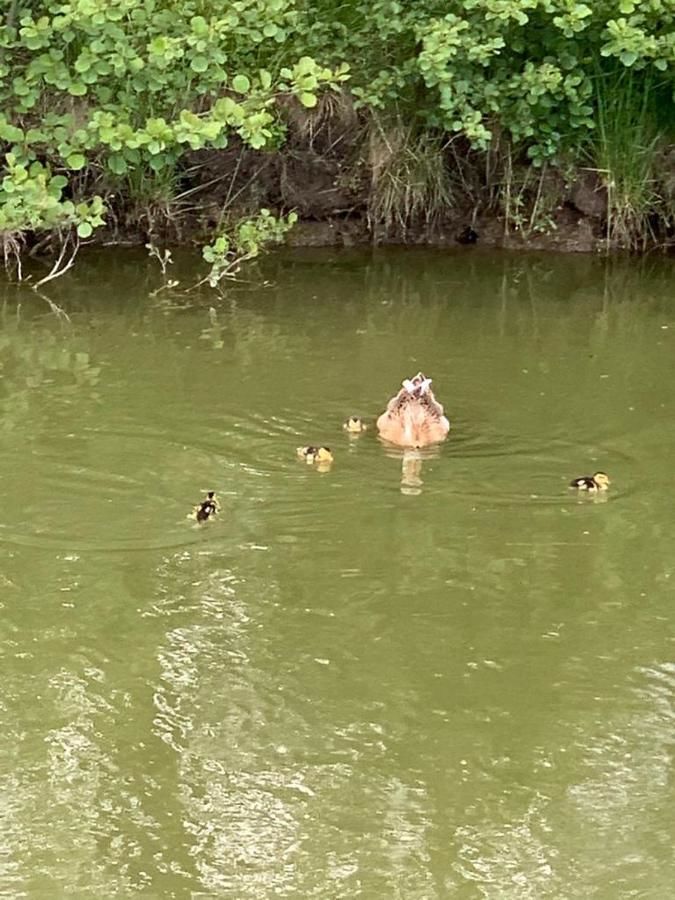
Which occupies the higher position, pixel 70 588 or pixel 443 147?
pixel 443 147

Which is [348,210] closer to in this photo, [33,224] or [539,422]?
[33,224]

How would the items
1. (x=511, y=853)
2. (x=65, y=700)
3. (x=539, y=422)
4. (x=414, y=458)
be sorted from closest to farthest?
(x=511, y=853)
(x=65, y=700)
(x=414, y=458)
(x=539, y=422)

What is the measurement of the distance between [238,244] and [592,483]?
183 inches

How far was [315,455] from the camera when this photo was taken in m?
7.17

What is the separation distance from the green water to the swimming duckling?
0.23ft

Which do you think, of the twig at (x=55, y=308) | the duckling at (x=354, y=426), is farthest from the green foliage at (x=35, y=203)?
the duckling at (x=354, y=426)

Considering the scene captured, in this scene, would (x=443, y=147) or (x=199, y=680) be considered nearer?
(x=199, y=680)

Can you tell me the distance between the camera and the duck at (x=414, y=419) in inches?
292

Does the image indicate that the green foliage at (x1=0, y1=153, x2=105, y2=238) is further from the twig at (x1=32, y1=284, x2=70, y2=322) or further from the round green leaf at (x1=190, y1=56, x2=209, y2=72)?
the round green leaf at (x1=190, y1=56, x2=209, y2=72)

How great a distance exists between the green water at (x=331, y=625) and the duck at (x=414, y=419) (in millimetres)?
114

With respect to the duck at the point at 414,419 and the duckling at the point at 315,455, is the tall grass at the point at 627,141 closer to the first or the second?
the duck at the point at 414,419

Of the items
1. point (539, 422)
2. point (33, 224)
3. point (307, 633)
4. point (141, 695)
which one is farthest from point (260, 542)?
point (33, 224)

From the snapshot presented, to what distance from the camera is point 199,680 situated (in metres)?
5.25

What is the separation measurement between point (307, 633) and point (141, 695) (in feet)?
2.40
